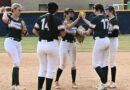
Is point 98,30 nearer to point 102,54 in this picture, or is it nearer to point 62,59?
point 102,54

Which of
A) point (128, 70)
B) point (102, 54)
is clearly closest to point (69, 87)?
point (102, 54)

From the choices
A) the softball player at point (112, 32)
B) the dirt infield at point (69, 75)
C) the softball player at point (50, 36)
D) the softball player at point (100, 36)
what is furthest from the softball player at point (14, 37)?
the softball player at point (112, 32)

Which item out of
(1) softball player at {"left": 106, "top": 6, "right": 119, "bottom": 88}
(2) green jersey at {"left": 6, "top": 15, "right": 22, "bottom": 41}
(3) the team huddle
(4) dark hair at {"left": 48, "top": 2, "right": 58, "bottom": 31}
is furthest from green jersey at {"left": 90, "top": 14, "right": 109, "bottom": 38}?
(2) green jersey at {"left": 6, "top": 15, "right": 22, "bottom": 41}

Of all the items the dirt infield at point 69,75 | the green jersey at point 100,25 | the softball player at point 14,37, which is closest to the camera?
the green jersey at point 100,25

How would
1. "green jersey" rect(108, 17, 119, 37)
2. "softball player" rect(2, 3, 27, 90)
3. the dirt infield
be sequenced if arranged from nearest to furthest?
"softball player" rect(2, 3, 27, 90)
"green jersey" rect(108, 17, 119, 37)
the dirt infield

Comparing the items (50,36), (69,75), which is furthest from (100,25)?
(69,75)

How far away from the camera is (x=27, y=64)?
11.9 metres

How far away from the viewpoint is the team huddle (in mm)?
6238

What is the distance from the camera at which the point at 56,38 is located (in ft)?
20.7

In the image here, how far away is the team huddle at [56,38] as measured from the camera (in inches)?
246

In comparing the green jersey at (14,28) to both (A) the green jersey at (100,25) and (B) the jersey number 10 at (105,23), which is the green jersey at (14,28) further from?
(B) the jersey number 10 at (105,23)

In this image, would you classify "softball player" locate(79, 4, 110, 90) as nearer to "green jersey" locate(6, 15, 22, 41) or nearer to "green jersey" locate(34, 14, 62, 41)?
"green jersey" locate(34, 14, 62, 41)

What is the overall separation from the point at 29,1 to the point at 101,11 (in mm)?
25190

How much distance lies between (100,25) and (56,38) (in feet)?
4.49
